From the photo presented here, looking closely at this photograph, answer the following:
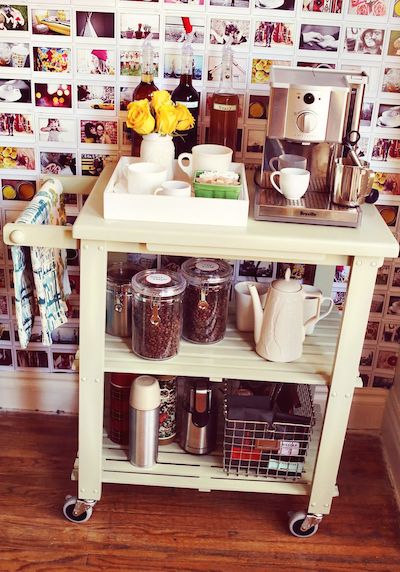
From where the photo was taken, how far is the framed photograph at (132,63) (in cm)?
212

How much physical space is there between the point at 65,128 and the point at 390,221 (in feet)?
3.32

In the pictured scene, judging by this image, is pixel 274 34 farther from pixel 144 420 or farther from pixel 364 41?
pixel 144 420

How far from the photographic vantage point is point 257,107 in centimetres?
217

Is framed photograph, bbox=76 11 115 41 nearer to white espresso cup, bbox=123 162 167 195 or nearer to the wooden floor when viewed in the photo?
white espresso cup, bbox=123 162 167 195

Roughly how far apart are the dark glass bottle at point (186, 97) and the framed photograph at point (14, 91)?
426 mm

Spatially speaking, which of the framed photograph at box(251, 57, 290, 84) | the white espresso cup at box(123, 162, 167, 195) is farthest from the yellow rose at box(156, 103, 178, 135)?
the framed photograph at box(251, 57, 290, 84)

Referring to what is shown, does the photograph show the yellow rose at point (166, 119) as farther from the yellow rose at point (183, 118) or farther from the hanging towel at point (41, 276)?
the hanging towel at point (41, 276)

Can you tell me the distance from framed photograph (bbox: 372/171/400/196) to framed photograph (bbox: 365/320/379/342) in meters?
0.44

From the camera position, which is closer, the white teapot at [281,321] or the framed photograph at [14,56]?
the white teapot at [281,321]

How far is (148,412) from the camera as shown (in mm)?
2055

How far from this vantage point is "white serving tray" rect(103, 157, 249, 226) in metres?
1.76

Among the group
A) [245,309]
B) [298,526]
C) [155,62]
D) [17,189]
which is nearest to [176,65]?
[155,62]

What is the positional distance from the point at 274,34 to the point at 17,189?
881mm

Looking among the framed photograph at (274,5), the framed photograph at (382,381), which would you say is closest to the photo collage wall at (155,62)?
the framed photograph at (274,5)
